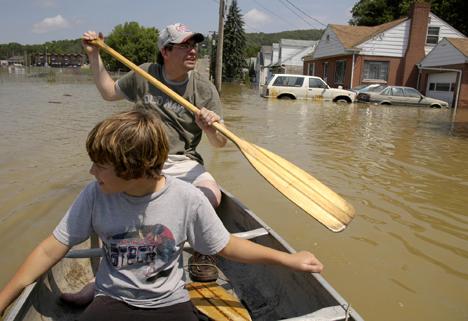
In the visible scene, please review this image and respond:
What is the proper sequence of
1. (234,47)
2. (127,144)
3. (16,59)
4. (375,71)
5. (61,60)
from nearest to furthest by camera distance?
(127,144)
(375,71)
(234,47)
(61,60)
(16,59)

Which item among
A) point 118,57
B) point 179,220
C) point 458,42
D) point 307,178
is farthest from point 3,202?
point 458,42

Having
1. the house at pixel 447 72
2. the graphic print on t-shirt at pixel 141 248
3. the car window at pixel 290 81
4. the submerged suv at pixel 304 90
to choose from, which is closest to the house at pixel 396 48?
the house at pixel 447 72

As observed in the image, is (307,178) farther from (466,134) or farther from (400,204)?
(466,134)

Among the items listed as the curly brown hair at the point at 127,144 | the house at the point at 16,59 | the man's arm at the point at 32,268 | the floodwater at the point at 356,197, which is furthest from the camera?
the house at the point at 16,59

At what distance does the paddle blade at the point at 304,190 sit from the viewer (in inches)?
110

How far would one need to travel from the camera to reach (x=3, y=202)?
211 inches

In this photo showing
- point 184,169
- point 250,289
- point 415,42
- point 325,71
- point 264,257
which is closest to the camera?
point 264,257

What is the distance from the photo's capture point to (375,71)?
2773 cm

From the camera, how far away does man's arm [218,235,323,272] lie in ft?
6.20

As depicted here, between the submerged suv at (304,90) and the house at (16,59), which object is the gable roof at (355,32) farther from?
the house at (16,59)

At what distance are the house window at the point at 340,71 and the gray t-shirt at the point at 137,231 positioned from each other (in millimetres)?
28614

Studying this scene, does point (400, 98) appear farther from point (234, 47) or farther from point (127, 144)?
point (234, 47)

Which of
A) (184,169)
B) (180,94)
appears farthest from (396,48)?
(184,169)

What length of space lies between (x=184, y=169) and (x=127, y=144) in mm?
1682
